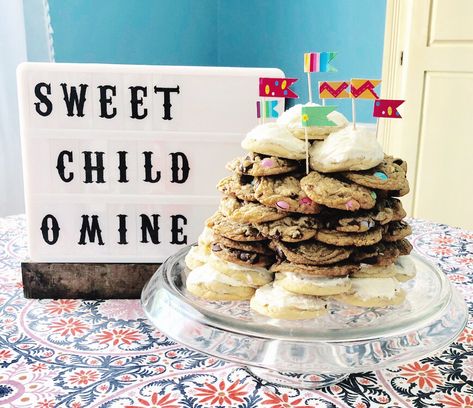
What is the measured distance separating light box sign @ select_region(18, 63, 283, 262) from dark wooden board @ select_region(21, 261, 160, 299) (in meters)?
0.02

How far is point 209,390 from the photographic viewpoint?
0.65 metres

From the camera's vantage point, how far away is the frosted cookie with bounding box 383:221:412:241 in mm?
→ 674

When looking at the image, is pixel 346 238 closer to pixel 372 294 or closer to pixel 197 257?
pixel 372 294

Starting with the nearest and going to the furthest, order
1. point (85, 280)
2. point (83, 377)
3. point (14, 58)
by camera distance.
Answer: point (83, 377) < point (85, 280) < point (14, 58)

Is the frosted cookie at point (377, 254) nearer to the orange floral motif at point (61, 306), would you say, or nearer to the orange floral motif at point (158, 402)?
the orange floral motif at point (158, 402)

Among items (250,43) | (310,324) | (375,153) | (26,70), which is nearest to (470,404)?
(310,324)

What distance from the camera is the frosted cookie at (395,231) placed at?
0.67 m

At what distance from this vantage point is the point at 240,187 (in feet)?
2.19

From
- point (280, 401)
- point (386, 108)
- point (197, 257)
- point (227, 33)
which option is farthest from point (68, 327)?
point (227, 33)

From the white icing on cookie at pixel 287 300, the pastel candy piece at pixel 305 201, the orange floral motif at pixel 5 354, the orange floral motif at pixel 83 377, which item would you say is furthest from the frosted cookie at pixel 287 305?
the orange floral motif at pixel 5 354

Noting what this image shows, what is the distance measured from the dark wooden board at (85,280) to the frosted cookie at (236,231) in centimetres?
27

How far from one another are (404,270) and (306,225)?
0.18 metres

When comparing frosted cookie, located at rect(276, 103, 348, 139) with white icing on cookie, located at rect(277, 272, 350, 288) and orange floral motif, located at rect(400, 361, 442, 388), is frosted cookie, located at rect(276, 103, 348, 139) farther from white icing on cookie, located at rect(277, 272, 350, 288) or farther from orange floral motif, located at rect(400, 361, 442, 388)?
orange floral motif, located at rect(400, 361, 442, 388)

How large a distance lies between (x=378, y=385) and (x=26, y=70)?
0.68 meters
